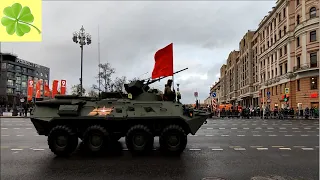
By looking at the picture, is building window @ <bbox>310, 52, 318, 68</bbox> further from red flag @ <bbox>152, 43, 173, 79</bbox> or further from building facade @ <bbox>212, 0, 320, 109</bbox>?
red flag @ <bbox>152, 43, 173, 79</bbox>

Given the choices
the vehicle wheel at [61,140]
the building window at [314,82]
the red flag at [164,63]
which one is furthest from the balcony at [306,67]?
the vehicle wheel at [61,140]

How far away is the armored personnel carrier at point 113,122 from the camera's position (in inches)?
350

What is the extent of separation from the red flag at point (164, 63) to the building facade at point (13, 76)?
8919 cm

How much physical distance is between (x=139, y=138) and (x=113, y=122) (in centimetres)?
103

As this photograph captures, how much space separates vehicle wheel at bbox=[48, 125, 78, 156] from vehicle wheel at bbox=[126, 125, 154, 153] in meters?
1.76

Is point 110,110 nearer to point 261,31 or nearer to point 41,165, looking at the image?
point 41,165

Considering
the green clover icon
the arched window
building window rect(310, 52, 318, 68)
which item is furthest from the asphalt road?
the arched window

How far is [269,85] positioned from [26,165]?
55.4 metres

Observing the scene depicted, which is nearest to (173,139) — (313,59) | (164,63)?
(164,63)

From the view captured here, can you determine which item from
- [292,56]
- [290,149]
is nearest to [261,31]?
[292,56]

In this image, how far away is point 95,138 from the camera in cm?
896

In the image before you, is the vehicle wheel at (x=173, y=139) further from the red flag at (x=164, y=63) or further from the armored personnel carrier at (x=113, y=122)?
the red flag at (x=164, y=63)

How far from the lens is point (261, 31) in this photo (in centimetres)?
6538

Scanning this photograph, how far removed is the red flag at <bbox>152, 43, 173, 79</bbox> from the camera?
1048cm
